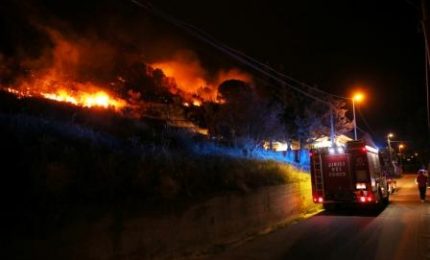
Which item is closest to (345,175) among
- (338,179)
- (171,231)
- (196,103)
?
(338,179)

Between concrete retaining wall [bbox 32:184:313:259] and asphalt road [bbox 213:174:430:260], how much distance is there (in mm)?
802

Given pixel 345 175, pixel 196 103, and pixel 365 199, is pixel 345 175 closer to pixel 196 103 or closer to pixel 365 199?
pixel 365 199

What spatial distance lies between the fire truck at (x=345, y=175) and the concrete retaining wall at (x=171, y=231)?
365cm

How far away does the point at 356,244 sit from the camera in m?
11.7

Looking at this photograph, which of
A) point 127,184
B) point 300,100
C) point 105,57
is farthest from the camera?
point 300,100

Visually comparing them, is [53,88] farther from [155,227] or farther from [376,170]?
[376,170]

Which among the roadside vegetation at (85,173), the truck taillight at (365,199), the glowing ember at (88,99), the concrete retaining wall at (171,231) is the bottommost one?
the concrete retaining wall at (171,231)

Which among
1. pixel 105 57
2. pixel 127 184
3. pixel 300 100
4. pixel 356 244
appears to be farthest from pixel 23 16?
pixel 356 244

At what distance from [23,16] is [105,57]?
6.98m

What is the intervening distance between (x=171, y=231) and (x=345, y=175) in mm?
11388

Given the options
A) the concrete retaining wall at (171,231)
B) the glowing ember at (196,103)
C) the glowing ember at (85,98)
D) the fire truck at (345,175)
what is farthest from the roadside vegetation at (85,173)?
the glowing ember at (196,103)

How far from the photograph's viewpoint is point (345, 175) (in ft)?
63.8

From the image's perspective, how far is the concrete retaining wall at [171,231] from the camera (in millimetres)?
7953

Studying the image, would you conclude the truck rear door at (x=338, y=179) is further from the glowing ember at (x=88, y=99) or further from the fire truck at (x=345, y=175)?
the glowing ember at (x=88, y=99)
